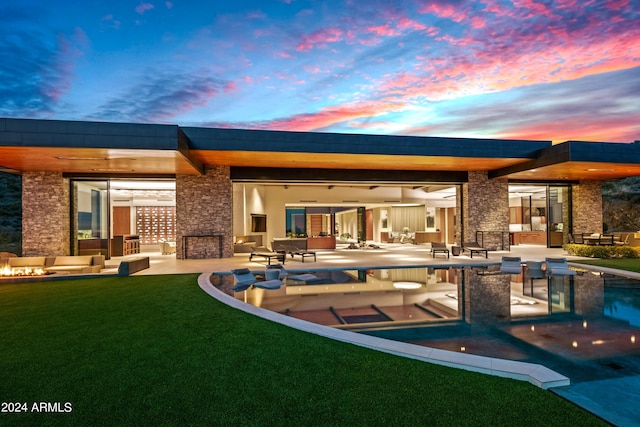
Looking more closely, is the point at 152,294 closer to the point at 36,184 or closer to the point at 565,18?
the point at 36,184

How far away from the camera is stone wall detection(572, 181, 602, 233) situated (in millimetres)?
18906

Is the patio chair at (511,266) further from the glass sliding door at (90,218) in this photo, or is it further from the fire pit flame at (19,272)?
the glass sliding door at (90,218)

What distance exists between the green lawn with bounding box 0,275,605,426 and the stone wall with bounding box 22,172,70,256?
34.1 ft

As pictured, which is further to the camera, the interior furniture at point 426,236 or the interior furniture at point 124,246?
the interior furniture at point 426,236

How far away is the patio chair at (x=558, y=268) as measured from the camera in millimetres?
10383

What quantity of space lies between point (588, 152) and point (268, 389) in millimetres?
14491

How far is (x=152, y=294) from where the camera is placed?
765cm

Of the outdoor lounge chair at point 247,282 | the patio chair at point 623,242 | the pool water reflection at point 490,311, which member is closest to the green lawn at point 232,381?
the pool water reflection at point 490,311

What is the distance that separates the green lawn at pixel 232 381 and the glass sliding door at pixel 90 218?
1088cm

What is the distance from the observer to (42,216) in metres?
14.2

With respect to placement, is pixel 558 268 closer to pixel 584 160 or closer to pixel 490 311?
pixel 584 160

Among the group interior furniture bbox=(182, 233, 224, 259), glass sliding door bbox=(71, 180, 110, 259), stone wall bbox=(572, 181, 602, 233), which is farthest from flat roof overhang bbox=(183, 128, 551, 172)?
stone wall bbox=(572, 181, 602, 233)

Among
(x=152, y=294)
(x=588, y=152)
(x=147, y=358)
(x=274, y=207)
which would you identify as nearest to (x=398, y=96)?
(x=588, y=152)

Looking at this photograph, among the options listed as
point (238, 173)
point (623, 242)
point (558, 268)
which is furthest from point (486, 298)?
point (623, 242)
